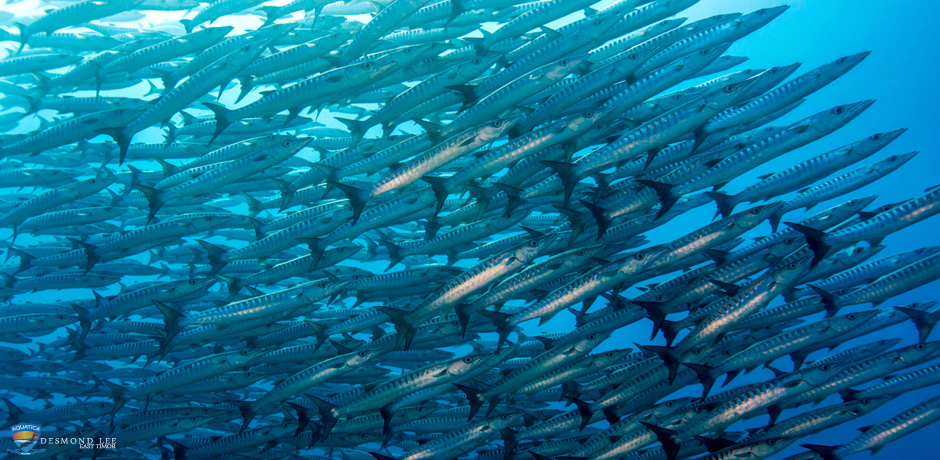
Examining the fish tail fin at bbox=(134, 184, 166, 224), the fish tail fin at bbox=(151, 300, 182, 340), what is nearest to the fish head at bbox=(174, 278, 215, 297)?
the fish tail fin at bbox=(151, 300, 182, 340)

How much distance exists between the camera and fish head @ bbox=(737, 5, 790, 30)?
3938 millimetres

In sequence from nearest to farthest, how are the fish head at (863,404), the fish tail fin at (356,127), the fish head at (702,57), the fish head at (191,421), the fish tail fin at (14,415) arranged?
the fish head at (702,57), the fish head at (863,404), the fish tail fin at (356,127), the fish head at (191,421), the fish tail fin at (14,415)

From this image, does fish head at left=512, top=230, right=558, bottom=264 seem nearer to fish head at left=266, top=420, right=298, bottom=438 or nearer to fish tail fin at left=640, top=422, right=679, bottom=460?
fish tail fin at left=640, top=422, right=679, bottom=460

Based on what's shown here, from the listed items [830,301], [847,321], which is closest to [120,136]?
[830,301]

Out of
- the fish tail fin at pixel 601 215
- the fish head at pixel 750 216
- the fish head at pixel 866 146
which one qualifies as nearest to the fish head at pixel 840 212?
the fish head at pixel 866 146

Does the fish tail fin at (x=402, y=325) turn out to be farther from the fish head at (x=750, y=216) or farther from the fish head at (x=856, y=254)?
the fish head at (x=856, y=254)

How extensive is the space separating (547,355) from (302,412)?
7.81 feet

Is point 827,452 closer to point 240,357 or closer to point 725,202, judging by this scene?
point 725,202

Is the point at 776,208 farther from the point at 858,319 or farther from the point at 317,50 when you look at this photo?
the point at 317,50

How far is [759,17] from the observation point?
400cm

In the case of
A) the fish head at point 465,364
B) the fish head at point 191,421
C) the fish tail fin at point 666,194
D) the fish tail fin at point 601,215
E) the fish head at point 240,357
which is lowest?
the fish head at point 191,421

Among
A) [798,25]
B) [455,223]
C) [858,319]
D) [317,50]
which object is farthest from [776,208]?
[798,25]

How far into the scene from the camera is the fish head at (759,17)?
155 inches

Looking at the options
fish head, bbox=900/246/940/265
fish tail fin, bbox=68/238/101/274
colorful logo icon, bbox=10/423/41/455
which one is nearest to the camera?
fish head, bbox=900/246/940/265
